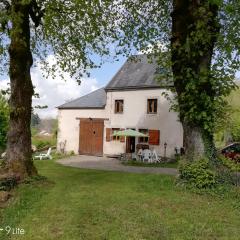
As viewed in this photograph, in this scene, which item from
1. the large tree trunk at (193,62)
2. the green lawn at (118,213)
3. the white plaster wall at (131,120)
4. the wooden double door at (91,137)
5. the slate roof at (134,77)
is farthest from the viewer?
the wooden double door at (91,137)

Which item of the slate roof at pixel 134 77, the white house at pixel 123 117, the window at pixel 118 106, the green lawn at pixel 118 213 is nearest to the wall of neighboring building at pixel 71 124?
the white house at pixel 123 117

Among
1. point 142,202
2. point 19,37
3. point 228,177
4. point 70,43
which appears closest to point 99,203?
point 142,202

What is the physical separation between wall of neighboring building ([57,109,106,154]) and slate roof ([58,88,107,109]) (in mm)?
363

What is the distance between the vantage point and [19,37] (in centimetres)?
1508

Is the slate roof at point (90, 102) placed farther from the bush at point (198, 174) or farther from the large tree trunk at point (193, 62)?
the bush at point (198, 174)

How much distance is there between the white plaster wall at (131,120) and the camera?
3281 cm

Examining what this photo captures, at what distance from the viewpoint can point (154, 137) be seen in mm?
33656

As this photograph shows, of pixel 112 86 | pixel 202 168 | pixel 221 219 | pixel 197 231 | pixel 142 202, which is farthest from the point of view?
pixel 112 86

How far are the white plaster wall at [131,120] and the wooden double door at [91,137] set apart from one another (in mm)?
460

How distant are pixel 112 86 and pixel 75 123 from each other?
530cm

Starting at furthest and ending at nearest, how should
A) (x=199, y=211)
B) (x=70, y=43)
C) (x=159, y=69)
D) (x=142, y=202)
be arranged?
(x=159, y=69), (x=70, y=43), (x=142, y=202), (x=199, y=211)

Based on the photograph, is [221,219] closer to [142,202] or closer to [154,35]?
[142,202]

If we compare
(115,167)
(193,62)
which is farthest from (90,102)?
(193,62)

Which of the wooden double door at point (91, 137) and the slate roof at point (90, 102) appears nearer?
the wooden double door at point (91, 137)
